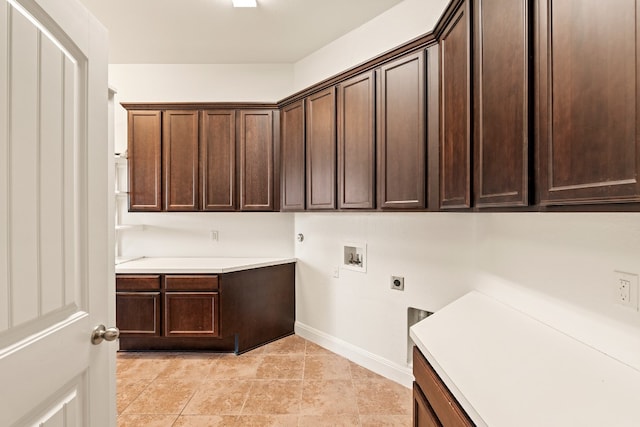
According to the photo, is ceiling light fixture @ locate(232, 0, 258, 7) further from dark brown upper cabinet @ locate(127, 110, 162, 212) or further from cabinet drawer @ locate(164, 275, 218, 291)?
cabinet drawer @ locate(164, 275, 218, 291)

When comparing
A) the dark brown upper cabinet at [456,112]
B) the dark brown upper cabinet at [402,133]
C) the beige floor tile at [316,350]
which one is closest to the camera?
the dark brown upper cabinet at [456,112]

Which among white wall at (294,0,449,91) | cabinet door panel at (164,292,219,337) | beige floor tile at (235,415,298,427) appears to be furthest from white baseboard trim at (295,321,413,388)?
white wall at (294,0,449,91)

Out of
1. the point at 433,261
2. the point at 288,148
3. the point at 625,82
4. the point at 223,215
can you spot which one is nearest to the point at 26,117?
the point at 625,82

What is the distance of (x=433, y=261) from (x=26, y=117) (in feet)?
7.14

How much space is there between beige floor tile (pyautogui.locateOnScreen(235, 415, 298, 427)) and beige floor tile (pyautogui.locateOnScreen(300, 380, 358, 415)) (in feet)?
0.36

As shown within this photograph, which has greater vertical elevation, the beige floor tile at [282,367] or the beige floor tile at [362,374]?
the beige floor tile at [282,367]

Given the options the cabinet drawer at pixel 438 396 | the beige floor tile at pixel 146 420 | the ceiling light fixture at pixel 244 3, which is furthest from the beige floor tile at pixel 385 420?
the ceiling light fixture at pixel 244 3

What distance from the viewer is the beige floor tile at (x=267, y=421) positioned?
1.92m

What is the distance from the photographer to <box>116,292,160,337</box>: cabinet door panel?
2.78 metres

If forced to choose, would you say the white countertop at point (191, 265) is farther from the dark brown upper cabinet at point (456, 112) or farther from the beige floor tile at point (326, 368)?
the dark brown upper cabinet at point (456, 112)

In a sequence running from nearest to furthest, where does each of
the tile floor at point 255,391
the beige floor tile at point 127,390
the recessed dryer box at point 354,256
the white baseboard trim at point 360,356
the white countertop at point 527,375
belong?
the white countertop at point 527,375
the tile floor at point 255,391
the beige floor tile at point 127,390
the white baseboard trim at point 360,356
the recessed dryer box at point 354,256

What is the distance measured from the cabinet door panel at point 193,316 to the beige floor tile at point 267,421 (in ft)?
3.36

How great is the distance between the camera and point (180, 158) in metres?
3.14

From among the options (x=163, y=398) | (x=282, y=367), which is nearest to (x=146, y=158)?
(x=163, y=398)
